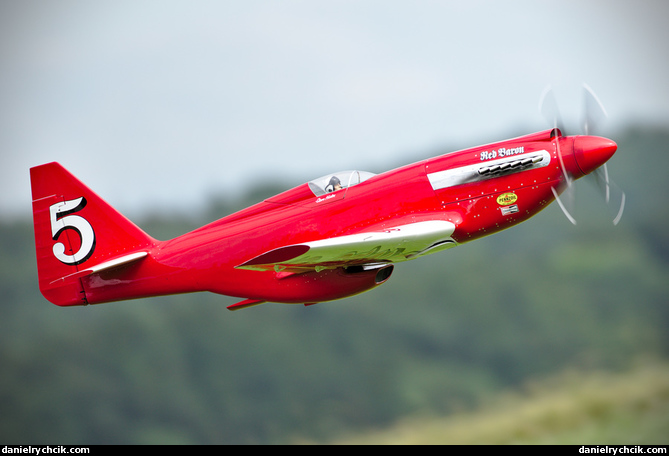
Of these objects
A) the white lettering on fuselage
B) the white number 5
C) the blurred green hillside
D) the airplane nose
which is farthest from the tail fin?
the blurred green hillside

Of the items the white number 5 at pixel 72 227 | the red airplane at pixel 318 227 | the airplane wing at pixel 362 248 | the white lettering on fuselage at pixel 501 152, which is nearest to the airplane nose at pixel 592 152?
the red airplane at pixel 318 227

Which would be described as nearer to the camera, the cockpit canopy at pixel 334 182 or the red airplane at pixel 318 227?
the red airplane at pixel 318 227

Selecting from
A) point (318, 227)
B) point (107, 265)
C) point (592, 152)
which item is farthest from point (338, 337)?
point (592, 152)

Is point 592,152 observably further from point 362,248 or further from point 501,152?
point 362,248

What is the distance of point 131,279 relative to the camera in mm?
12094

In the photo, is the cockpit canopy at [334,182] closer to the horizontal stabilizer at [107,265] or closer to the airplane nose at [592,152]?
the horizontal stabilizer at [107,265]

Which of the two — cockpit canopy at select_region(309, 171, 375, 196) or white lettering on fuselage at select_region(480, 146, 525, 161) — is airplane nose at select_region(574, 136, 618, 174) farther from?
cockpit canopy at select_region(309, 171, 375, 196)

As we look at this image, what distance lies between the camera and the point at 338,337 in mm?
27953

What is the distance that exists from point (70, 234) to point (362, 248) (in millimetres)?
5588

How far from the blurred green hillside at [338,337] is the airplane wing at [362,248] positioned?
13.6 meters

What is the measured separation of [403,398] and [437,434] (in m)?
4.65

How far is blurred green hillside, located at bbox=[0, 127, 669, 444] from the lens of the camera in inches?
1001

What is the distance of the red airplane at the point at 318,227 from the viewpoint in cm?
1095
